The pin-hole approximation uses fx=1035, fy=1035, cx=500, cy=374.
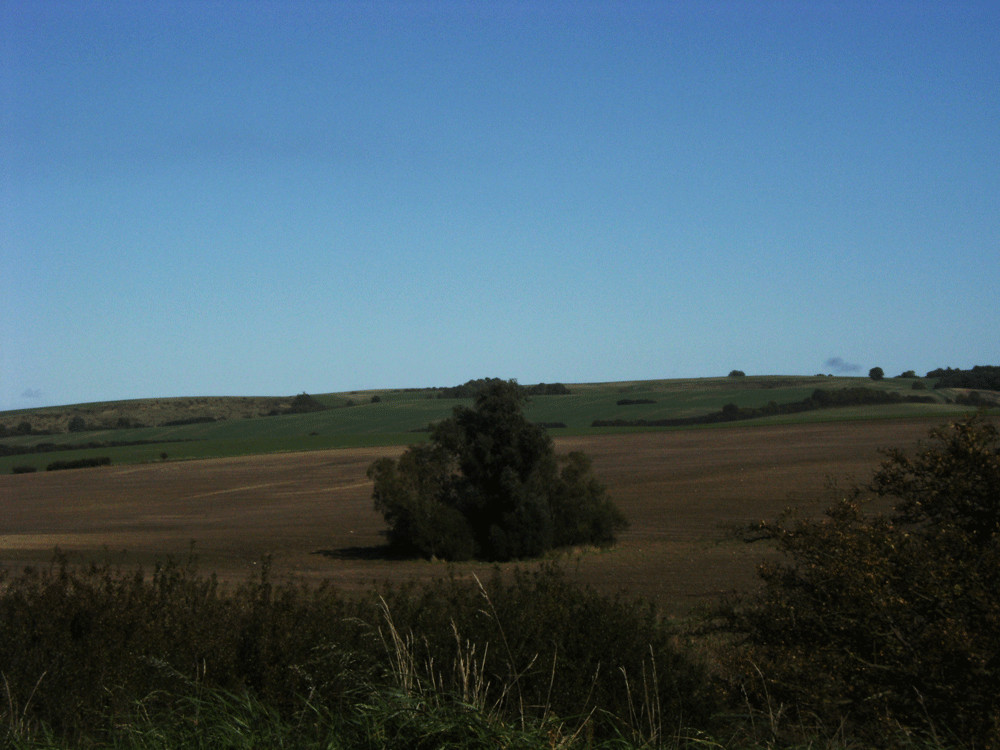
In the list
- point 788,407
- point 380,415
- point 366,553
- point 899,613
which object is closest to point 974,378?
point 788,407

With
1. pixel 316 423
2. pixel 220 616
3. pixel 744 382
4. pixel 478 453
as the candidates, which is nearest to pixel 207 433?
pixel 316 423

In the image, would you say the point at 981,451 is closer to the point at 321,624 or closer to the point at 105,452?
the point at 321,624

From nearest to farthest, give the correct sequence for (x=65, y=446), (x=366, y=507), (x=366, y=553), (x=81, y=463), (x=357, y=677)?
(x=357, y=677) < (x=366, y=553) < (x=366, y=507) < (x=81, y=463) < (x=65, y=446)

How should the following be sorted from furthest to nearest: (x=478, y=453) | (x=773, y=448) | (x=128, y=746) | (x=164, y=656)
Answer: (x=773, y=448)
(x=478, y=453)
(x=164, y=656)
(x=128, y=746)

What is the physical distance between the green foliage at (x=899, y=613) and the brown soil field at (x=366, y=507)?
234 centimetres

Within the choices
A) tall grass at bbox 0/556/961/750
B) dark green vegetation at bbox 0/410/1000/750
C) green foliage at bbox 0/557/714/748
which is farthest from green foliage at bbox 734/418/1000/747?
green foliage at bbox 0/557/714/748

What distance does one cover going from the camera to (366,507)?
4447cm

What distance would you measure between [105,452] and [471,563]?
6770 cm

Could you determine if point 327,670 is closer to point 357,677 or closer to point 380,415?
point 357,677

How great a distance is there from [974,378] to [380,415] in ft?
186

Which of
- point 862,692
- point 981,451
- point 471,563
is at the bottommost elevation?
point 471,563

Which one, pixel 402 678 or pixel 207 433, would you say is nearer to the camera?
pixel 402 678

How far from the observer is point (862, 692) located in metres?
6.36

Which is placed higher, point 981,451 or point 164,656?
point 981,451
